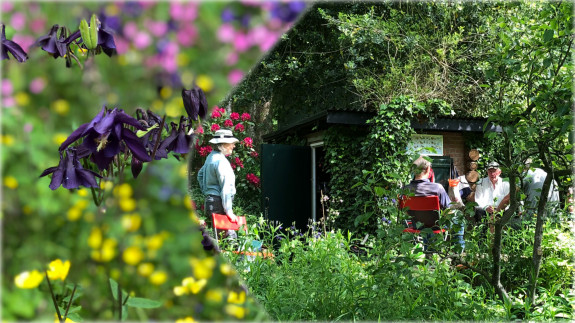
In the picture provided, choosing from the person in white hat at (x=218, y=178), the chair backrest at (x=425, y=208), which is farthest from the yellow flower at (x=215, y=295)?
the chair backrest at (x=425, y=208)

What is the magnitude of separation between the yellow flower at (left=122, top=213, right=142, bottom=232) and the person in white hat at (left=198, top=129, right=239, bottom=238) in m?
0.46

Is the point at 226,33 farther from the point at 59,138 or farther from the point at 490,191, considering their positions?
the point at 490,191

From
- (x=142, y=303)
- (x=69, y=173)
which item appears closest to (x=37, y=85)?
(x=69, y=173)

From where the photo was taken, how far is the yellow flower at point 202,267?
43 centimetres

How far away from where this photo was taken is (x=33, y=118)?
→ 40 cm

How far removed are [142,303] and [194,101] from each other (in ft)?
0.65

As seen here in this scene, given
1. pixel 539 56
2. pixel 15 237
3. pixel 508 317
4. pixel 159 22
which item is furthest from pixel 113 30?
pixel 508 317

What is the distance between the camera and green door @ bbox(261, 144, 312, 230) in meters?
6.55

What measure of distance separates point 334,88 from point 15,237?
6966 millimetres

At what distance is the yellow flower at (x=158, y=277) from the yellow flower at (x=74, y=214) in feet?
0.30

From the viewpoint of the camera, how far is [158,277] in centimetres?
43

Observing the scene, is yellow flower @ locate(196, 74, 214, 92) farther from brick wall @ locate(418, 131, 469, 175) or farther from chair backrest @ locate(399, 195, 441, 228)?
brick wall @ locate(418, 131, 469, 175)

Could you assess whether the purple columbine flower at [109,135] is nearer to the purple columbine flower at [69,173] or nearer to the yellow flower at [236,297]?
the purple columbine flower at [69,173]

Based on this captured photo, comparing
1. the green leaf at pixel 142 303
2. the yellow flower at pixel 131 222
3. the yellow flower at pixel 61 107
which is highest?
the yellow flower at pixel 61 107
